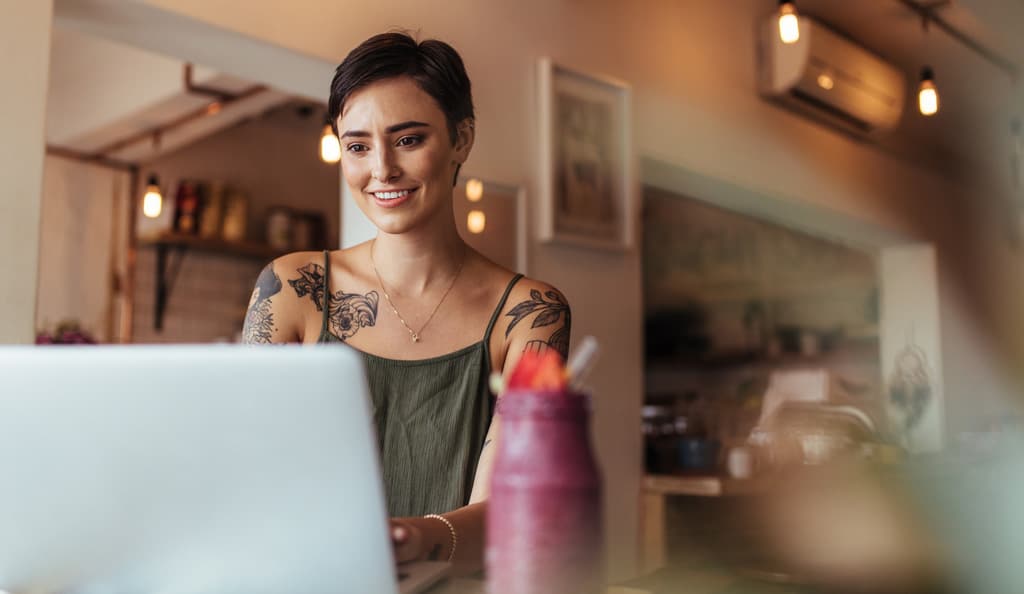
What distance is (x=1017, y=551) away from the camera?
509 centimetres

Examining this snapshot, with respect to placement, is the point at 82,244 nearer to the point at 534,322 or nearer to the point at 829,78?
the point at 829,78

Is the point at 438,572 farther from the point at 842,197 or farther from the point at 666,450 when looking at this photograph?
the point at 842,197

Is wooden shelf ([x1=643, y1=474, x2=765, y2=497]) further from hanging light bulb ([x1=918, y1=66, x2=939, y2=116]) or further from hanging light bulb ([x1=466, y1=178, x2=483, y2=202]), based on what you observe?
hanging light bulb ([x1=918, y1=66, x2=939, y2=116])

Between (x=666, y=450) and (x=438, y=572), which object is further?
(x=666, y=450)

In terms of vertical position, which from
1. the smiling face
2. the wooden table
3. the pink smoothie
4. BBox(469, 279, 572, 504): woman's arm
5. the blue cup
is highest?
the smiling face

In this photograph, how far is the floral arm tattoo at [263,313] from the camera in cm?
150

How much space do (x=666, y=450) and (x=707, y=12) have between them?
185cm

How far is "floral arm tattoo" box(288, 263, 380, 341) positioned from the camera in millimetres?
1529

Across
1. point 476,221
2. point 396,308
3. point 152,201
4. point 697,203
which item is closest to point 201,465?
point 396,308

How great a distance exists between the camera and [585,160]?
11.3 feet

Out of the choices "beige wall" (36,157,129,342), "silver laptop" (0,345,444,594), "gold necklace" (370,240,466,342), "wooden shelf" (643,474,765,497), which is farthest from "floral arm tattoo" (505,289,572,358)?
"beige wall" (36,157,129,342)

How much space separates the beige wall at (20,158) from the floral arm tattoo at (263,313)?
2.63 feet

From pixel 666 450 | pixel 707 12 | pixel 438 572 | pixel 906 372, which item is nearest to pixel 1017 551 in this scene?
pixel 906 372

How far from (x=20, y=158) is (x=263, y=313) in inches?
36.1
